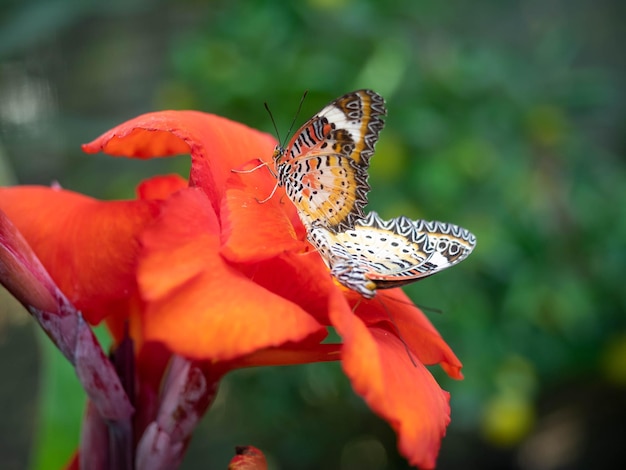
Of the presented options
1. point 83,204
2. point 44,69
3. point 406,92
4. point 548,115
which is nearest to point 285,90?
point 406,92

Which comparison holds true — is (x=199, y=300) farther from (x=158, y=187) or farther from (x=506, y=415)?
(x=506, y=415)

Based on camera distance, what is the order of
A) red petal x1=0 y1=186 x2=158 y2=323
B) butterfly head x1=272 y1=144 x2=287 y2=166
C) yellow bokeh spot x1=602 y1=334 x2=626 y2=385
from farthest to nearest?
1. yellow bokeh spot x1=602 y1=334 x2=626 y2=385
2. butterfly head x1=272 y1=144 x2=287 y2=166
3. red petal x1=0 y1=186 x2=158 y2=323

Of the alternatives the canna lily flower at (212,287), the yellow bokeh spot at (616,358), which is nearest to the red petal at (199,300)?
the canna lily flower at (212,287)

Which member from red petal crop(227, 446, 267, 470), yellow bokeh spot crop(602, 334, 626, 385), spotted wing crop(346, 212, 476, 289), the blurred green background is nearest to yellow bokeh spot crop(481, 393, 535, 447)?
the blurred green background

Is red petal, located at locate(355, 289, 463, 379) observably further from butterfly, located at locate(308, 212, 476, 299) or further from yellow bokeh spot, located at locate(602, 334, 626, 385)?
yellow bokeh spot, located at locate(602, 334, 626, 385)

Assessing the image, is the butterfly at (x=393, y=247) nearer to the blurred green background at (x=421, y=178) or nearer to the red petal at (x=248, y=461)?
the red petal at (x=248, y=461)

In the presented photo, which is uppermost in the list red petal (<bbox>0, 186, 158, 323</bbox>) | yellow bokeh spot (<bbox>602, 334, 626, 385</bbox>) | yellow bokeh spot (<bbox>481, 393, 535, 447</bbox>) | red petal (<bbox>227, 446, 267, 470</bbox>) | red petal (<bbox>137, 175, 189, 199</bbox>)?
red petal (<bbox>137, 175, 189, 199</bbox>)
